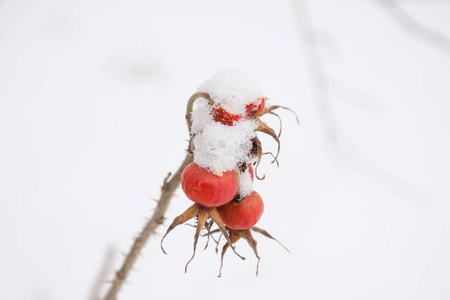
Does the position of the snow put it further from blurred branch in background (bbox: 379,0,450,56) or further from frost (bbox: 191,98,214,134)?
blurred branch in background (bbox: 379,0,450,56)

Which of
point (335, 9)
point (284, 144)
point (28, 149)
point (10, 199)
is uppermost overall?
point (335, 9)

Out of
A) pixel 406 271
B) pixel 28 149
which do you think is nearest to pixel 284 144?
pixel 406 271

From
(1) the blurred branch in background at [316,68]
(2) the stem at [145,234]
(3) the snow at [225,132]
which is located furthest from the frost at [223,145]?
(1) the blurred branch in background at [316,68]

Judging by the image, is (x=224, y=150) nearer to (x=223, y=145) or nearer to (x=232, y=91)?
(x=223, y=145)

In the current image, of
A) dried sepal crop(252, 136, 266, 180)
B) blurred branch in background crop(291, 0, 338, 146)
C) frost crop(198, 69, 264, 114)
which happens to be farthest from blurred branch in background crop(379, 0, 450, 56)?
dried sepal crop(252, 136, 266, 180)

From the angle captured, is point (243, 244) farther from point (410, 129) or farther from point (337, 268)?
point (410, 129)
